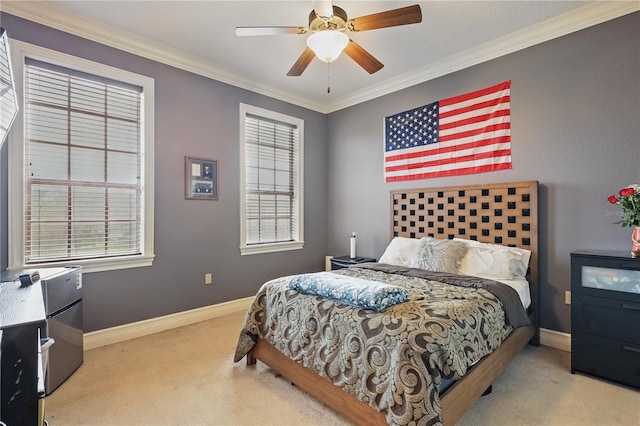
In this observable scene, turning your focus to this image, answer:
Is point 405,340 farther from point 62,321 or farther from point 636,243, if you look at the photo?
point 62,321

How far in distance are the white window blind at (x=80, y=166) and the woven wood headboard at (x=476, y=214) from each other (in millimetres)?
3071

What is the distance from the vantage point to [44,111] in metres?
2.61

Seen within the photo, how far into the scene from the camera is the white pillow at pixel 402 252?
3.35 m

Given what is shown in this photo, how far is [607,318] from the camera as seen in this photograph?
217 cm

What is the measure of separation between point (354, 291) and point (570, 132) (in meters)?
2.51

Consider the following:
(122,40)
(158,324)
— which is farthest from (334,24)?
(158,324)

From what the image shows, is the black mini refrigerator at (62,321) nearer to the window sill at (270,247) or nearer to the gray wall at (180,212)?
the gray wall at (180,212)

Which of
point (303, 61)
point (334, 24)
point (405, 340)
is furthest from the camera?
point (303, 61)

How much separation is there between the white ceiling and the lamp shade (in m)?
0.64

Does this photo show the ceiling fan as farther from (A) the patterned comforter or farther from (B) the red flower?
(B) the red flower

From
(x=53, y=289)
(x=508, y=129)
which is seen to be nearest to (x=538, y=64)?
(x=508, y=129)

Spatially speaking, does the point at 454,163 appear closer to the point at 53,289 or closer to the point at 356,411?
the point at 356,411

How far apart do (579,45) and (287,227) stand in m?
3.74

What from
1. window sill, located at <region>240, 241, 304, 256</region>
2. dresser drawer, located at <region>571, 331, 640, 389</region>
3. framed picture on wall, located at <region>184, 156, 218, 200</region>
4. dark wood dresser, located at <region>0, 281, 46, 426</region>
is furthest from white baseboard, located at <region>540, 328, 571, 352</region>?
framed picture on wall, located at <region>184, 156, 218, 200</region>
